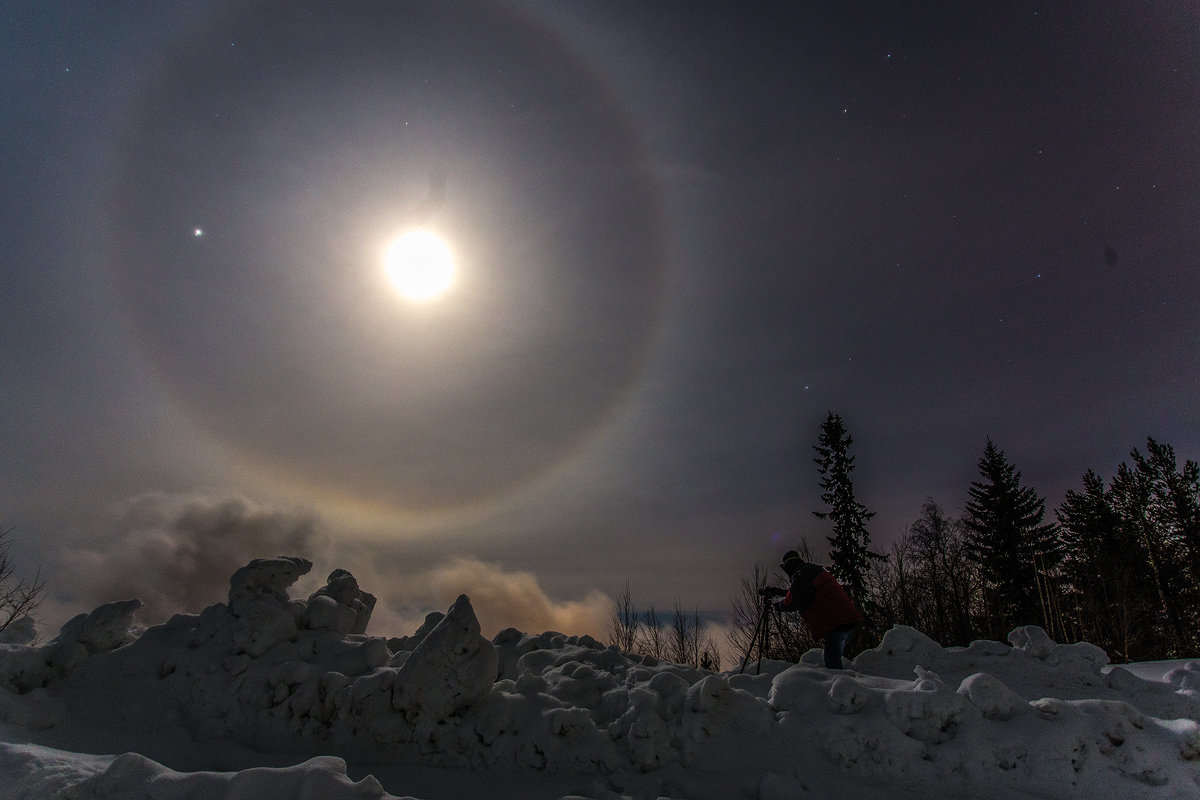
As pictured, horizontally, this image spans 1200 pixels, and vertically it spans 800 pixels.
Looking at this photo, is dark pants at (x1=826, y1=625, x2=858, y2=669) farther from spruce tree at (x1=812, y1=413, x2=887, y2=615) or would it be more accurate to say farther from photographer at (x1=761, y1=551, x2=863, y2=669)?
spruce tree at (x1=812, y1=413, x2=887, y2=615)

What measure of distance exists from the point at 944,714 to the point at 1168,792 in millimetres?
1574

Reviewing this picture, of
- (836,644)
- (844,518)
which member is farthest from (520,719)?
(844,518)

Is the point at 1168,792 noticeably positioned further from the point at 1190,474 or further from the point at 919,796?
the point at 1190,474

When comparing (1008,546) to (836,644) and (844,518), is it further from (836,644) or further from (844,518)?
(836,644)

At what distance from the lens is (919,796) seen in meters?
4.74

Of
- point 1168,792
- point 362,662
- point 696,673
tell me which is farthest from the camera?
point 696,673

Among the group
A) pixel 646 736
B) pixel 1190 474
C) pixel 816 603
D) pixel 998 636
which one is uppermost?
pixel 1190 474

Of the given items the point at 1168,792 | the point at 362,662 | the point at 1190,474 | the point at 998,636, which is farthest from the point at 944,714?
the point at 1190,474

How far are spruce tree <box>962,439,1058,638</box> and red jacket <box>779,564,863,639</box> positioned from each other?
90.9ft

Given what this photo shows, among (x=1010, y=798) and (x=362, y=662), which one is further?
(x=362, y=662)

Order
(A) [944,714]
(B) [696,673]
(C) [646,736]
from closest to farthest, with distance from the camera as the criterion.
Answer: (A) [944,714] < (C) [646,736] < (B) [696,673]

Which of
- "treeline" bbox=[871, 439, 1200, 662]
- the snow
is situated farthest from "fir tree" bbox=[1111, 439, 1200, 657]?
the snow

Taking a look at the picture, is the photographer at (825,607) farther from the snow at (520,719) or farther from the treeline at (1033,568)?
the treeline at (1033,568)

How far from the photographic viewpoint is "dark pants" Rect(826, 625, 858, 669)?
314 inches
